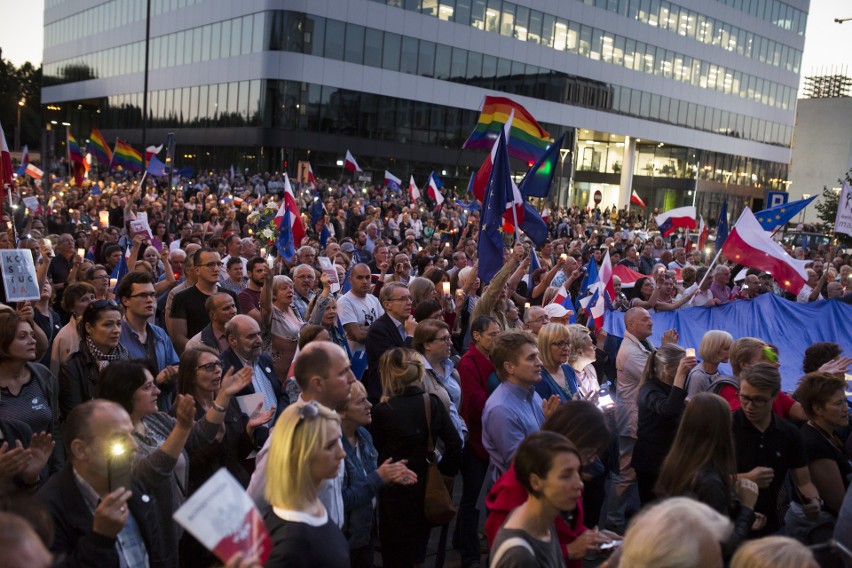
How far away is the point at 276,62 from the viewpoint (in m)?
41.7

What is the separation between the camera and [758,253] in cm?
1003

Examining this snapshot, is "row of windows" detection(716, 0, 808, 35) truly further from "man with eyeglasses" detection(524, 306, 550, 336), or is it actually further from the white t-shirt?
"man with eyeglasses" detection(524, 306, 550, 336)

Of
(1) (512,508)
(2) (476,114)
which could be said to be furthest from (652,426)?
(2) (476,114)

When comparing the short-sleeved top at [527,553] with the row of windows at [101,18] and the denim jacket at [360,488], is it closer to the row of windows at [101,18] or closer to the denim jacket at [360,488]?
the denim jacket at [360,488]

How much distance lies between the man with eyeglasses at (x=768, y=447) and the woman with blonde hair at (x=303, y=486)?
2639 mm

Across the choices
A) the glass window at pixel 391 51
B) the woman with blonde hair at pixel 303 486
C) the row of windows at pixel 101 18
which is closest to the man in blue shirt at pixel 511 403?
the woman with blonde hair at pixel 303 486

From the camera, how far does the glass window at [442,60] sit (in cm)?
4544

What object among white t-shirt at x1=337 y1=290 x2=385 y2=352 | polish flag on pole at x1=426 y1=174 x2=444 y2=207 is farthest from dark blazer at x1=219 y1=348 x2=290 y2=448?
polish flag on pole at x1=426 y1=174 x2=444 y2=207

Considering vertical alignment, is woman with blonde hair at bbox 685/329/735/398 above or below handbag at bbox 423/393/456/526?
above

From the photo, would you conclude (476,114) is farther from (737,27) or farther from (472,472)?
(472,472)

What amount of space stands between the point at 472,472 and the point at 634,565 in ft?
10.5

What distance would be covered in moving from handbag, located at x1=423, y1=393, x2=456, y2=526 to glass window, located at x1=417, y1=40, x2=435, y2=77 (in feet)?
138

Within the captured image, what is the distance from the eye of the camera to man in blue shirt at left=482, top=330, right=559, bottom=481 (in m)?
4.90

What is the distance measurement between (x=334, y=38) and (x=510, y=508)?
136 feet
